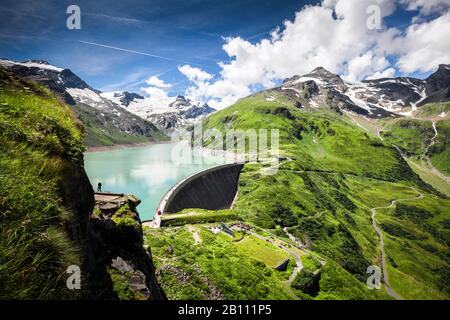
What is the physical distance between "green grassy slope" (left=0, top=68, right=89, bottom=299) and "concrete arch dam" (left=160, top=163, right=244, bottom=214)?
56.9 metres

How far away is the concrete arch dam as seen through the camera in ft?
237

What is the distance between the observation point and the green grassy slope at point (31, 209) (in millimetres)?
4094

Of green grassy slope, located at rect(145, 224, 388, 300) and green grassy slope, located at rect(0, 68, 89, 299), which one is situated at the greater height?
green grassy slope, located at rect(0, 68, 89, 299)

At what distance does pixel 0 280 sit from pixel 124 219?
40.5 feet

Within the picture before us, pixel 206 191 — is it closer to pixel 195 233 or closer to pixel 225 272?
pixel 195 233

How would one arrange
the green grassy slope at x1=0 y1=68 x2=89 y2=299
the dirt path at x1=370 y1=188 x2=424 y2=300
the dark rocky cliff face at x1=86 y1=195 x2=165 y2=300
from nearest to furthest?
the green grassy slope at x1=0 y1=68 x2=89 y2=299 < the dark rocky cliff face at x1=86 y1=195 x2=165 y2=300 < the dirt path at x1=370 y1=188 x2=424 y2=300

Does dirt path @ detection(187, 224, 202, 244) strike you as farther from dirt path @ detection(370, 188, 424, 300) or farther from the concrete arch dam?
dirt path @ detection(370, 188, 424, 300)

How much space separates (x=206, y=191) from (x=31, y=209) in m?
88.5

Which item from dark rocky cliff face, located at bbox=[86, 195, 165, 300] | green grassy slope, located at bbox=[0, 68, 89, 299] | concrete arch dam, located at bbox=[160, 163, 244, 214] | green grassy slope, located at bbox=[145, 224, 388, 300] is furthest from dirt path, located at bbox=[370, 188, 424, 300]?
green grassy slope, located at bbox=[0, 68, 89, 299]

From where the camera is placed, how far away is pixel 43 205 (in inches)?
216

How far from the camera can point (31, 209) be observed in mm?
4887

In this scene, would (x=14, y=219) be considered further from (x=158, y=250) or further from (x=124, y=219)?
(x=158, y=250)

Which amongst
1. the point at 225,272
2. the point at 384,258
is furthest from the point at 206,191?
the point at 384,258
